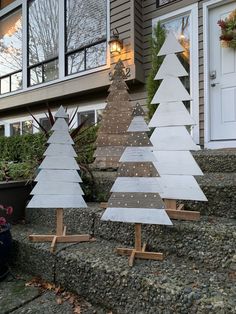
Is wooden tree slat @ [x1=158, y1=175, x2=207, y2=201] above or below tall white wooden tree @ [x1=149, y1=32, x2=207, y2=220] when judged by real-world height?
below

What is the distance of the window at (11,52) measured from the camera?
702 cm

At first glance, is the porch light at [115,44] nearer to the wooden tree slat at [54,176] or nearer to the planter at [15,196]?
the planter at [15,196]

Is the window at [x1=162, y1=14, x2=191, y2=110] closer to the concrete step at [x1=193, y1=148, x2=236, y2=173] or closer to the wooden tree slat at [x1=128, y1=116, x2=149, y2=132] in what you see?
the concrete step at [x1=193, y1=148, x2=236, y2=173]

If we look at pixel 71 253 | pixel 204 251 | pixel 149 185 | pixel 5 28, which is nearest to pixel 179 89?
pixel 149 185

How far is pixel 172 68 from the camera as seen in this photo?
1925 millimetres

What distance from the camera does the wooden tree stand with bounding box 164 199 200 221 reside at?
180 centimetres

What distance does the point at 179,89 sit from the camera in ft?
6.20

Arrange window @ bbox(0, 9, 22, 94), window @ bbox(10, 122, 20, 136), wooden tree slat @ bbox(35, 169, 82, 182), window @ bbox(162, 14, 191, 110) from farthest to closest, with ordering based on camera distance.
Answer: window @ bbox(10, 122, 20, 136)
window @ bbox(0, 9, 22, 94)
window @ bbox(162, 14, 191, 110)
wooden tree slat @ bbox(35, 169, 82, 182)

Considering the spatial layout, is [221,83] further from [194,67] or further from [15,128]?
[15,128]

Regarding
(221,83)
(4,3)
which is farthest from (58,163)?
(4,3)

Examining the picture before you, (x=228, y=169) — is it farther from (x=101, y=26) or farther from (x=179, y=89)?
(x=101, y=26)

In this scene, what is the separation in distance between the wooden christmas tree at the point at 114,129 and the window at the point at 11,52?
539 centimetres

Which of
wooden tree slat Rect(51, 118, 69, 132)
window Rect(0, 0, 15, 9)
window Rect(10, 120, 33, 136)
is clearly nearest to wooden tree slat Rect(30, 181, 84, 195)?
wooden tree slat Rect(51, 118, 69, 132)

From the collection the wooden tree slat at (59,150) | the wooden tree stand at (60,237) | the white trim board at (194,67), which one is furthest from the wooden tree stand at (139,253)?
the white trim board at (194,67)
